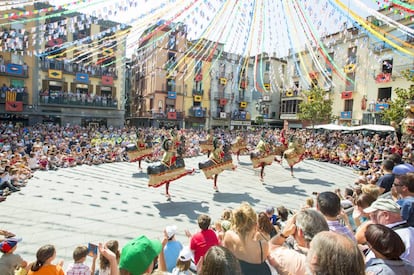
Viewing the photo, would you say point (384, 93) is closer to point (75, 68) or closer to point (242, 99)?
point (242, 99)

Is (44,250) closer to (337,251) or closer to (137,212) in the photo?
(337,251)

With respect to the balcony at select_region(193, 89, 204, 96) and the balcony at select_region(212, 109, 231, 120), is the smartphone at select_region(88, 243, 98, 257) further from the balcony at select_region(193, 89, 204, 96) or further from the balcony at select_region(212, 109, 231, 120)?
the balcony at select_region(212, 109, 231, 120)

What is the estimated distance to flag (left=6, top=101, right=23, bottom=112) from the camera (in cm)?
2422

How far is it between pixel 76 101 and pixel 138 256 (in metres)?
28.3

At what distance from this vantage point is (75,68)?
27828 millimetres

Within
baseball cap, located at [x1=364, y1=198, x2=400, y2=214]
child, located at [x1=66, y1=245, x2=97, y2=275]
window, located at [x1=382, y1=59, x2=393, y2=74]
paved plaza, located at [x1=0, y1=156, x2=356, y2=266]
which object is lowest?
paved plaza, located at [x1=0, y1=156, x2=356, y2=266]

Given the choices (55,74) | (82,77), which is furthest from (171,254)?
(82,77)

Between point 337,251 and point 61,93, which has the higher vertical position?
point 61,93

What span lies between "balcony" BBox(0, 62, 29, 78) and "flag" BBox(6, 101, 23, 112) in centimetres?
249

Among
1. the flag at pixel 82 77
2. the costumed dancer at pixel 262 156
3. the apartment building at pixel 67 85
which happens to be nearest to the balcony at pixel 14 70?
the apartment building at pixel 67 85

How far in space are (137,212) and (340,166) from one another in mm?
13473

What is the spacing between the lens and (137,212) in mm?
7387

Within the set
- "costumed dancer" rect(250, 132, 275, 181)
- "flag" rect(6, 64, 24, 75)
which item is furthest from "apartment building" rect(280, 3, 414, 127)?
"flag" rect(6, 64, 24, 75)

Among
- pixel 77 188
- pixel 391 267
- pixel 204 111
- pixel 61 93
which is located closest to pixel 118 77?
pixel 61 93
